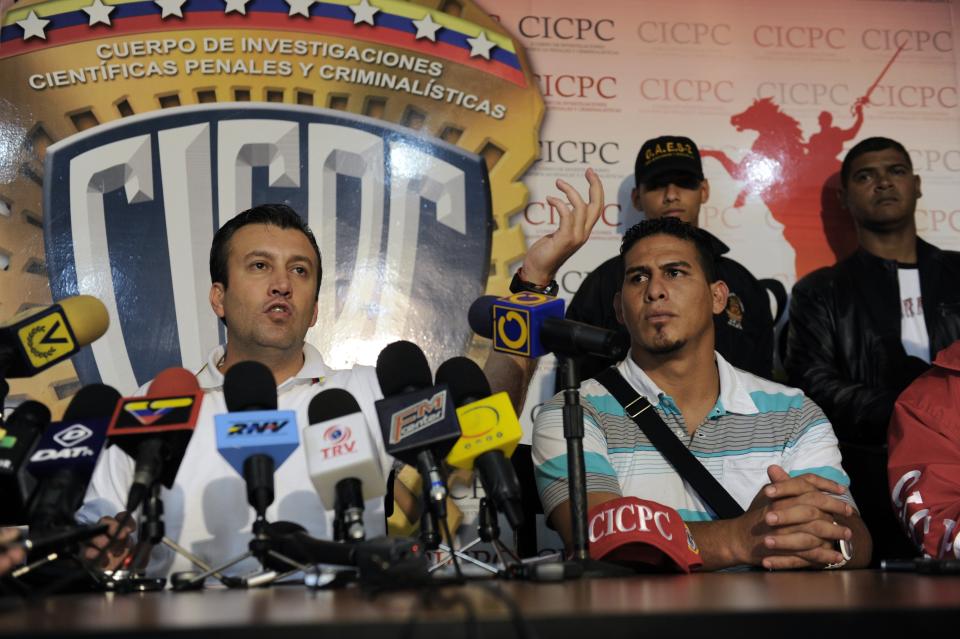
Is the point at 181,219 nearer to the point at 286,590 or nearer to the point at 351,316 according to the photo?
the point at 351,316

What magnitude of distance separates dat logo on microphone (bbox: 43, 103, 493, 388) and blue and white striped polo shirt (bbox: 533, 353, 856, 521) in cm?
105

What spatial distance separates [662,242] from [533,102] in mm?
1079

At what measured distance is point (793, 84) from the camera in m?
4.05

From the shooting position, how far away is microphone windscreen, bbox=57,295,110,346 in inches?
79.6

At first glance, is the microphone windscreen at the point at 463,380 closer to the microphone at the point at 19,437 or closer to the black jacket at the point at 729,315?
the microphone at the point at 19,437

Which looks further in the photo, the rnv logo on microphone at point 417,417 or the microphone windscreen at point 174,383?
the microphone windscreen at point 174,383

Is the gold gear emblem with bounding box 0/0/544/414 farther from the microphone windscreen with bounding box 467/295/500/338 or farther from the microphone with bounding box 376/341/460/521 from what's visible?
the microphone with bounding box 376/341/460/521

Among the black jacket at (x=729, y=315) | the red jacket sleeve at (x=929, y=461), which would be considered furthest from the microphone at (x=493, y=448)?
the black jacket at (x=729, y=315)

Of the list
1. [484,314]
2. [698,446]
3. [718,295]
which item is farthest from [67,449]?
[718,295]

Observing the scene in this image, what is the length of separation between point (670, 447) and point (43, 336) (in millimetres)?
1470

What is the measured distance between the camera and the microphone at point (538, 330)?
1.81 m

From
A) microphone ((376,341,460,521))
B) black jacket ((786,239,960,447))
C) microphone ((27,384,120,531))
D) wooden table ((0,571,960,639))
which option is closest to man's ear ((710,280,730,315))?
black jacket ((786,239,960,447))

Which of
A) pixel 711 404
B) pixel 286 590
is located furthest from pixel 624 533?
pixel 711 404

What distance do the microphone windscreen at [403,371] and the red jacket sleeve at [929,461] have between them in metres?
1.26
